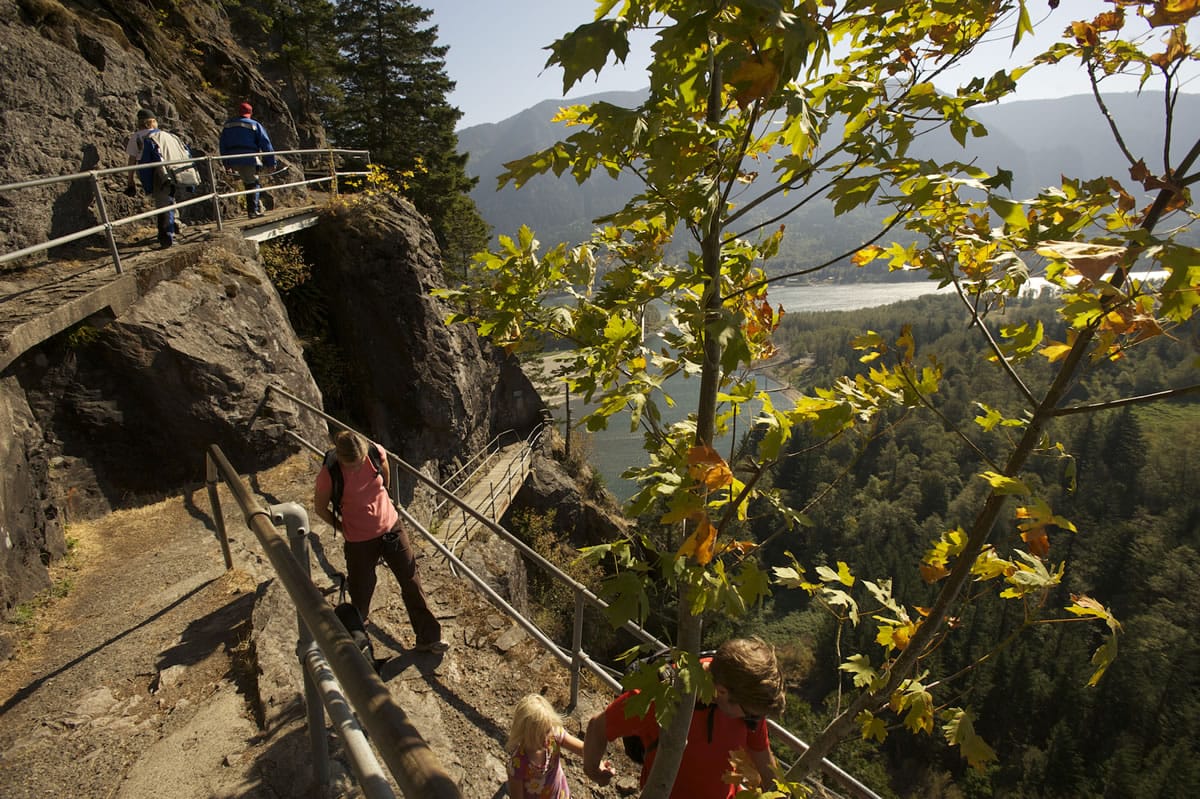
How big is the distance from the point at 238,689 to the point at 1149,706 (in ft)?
233

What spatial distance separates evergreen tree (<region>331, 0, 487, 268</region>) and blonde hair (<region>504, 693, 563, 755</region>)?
22.8 metres

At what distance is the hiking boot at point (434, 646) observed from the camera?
463 centimetres

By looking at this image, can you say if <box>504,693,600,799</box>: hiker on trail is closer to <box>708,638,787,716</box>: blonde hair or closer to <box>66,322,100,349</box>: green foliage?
<box>708,638,787,716</box>: blonde hair

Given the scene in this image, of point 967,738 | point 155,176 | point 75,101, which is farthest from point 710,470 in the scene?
point 75,101

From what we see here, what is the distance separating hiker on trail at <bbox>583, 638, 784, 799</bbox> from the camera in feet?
7.38

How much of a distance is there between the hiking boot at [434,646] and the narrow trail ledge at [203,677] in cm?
6

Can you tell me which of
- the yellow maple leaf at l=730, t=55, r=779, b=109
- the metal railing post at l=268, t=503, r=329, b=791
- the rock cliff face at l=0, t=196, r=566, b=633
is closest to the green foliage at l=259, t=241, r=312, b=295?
the rock cliff face at l=0, t=196, r=566, b=633

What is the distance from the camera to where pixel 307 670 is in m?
1.83

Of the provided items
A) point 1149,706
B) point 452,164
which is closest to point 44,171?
point 452,164

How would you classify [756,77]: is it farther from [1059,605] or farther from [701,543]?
[1059,605]

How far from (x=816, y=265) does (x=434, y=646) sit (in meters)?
4.20

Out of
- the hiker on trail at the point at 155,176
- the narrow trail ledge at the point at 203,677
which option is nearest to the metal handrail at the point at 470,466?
the hiker on trail at the point at 155,176

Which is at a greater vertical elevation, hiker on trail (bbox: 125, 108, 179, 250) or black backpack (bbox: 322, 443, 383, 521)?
hiker on trail (bbox: 125, 108, 179, 250)

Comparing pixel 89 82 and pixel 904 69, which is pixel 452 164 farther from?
pixel 904 69
